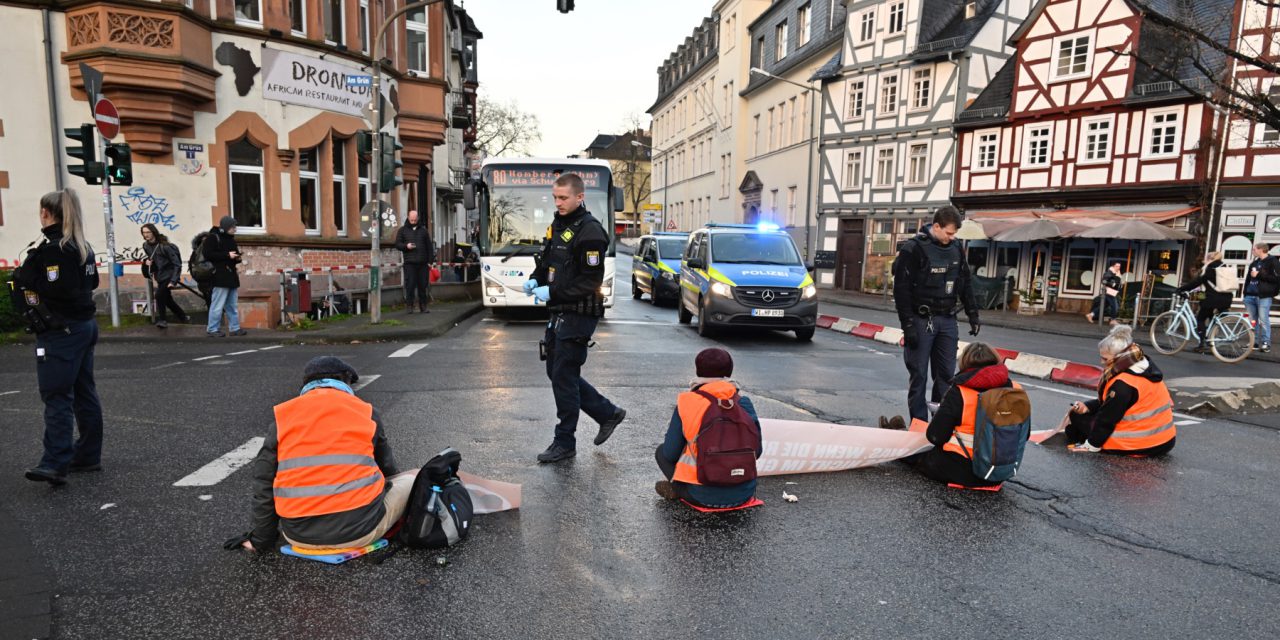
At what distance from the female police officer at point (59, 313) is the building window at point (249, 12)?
1154 cm

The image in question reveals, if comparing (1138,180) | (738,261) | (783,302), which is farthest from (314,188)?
(1138,180)

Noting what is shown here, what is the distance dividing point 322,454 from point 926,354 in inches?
192

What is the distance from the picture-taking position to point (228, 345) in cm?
1126

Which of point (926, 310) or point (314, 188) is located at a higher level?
point (314, 188)

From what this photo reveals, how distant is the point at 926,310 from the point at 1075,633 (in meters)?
3.45

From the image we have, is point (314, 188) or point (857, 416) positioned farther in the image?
A: point (314, 188)

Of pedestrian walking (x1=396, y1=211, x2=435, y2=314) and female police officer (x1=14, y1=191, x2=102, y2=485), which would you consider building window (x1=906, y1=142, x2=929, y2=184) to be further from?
female police officer (x1=14, y1=191, x2=102, y2=485)

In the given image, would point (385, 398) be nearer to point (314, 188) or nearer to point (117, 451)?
point (117, 451)

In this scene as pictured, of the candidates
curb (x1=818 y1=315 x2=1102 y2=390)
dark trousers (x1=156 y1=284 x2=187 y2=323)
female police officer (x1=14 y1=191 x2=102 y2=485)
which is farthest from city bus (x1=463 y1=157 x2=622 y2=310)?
female police officer (x1=14 y1=191 x2=102 y2=485)

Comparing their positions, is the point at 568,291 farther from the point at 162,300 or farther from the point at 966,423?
the point at 162,300

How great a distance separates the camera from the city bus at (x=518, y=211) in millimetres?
14680

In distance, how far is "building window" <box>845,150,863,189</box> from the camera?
31.3 m

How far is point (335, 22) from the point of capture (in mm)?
16266

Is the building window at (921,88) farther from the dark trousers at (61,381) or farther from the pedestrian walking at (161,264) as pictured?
the dark trousers at (61,381)
